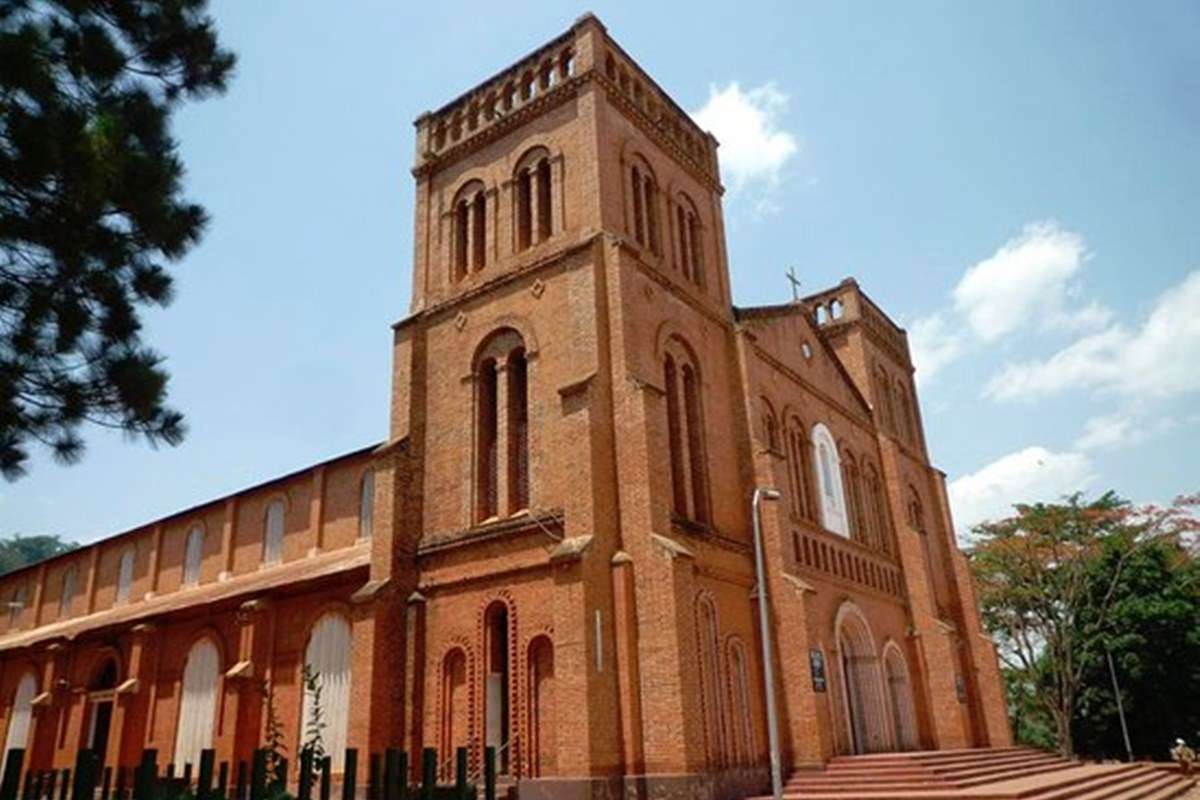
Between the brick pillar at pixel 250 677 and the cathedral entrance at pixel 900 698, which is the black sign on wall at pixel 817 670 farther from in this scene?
the brick pillar at pixel 250 677

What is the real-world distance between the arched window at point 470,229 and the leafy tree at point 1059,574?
91.0 ft

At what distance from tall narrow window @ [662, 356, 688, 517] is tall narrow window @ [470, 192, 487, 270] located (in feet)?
17.7

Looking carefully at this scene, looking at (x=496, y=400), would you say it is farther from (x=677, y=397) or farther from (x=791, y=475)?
(x=791, y=475)

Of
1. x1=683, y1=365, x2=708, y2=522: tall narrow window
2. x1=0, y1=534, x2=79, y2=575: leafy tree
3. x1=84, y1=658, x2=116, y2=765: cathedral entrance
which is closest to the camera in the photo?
x1=683, y1=365, x2=708, y2=522: tall narrow window

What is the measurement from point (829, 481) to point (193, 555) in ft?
67.0

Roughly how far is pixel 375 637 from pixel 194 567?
14083mm

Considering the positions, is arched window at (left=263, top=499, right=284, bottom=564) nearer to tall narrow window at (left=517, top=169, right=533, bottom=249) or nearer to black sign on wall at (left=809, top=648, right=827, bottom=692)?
tall narrow window at (left=517, top=169, right=533, bottom=249)

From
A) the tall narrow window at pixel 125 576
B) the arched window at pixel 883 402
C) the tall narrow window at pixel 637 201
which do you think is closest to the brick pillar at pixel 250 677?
the tall narrow window at pixel 125 576

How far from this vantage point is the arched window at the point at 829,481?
77.8 ft

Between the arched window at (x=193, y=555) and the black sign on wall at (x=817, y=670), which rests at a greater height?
the arched window at (x=193, y=555)

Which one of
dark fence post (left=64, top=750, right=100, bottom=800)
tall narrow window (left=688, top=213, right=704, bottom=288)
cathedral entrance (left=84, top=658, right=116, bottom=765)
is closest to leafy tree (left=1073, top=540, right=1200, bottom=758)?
tall narrow window (left=688, top=213, right=704, bottom=288)

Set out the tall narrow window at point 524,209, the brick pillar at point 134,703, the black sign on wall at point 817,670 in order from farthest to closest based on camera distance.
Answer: the brick pillar at point 134,703 → the tall narrow window at point 524,209 → the black sign on wall at point 817,670

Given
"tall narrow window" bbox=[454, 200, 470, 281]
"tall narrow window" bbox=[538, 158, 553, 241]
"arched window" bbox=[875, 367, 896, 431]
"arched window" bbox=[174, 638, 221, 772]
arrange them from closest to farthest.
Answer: "tall narrow window" bbox=[538, 158, 553, 241] → "tall narrow window" bbox=[454, 200, 470, 281] → "arched window" bbox=[174, 638, 221, 772] → "arched window" bbox=[875, 367, 896, 431]

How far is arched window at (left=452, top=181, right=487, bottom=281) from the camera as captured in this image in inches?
834
